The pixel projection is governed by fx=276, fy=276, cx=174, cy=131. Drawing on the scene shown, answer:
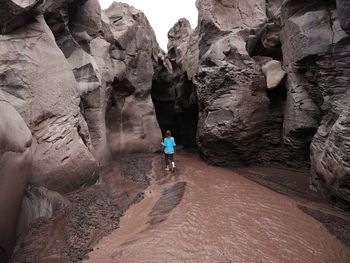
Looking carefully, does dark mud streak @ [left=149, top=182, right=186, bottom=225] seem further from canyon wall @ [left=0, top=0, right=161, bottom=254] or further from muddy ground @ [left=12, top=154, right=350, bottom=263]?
canyon wall @ [left=0, top=0, right=161, bottom=254]

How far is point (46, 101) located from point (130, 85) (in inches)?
304

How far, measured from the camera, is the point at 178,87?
20.1 m

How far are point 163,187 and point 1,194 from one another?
5.00 meters

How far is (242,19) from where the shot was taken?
12.6 m

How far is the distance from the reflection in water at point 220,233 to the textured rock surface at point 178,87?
10.5m

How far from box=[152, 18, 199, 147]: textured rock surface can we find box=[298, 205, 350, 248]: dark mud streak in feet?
37.4

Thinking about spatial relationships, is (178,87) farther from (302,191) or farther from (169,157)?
(302,191)

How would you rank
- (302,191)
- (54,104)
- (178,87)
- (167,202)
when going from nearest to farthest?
(167,202)
(54,104)
(302,191)
(178,87)

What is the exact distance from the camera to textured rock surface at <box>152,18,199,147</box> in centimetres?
1870

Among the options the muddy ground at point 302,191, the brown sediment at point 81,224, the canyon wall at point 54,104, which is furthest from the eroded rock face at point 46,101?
the muddy ground at point 302,191

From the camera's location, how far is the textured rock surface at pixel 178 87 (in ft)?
61.4

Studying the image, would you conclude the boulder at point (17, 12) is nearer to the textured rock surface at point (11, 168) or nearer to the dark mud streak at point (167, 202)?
the textured rock surface at point (11, 168)

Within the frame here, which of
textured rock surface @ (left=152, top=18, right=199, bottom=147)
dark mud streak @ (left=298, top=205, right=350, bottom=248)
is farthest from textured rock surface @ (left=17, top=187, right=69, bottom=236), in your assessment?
textured rock surface @ (left=152, top=18, right=199, bottom=147)

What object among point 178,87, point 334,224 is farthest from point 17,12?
point 178,87
